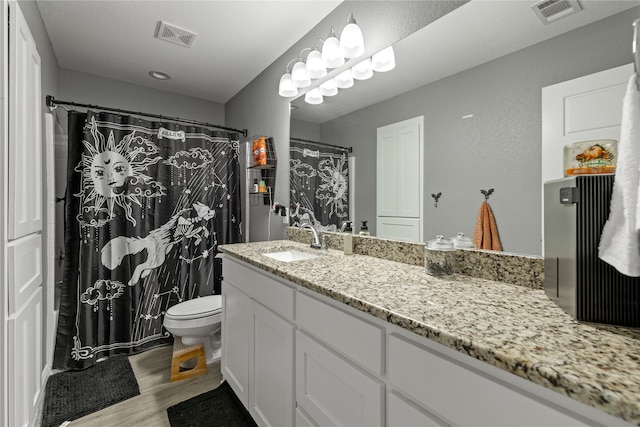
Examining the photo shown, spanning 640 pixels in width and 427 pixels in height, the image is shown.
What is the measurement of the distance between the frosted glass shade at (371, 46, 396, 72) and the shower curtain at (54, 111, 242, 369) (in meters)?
1.66

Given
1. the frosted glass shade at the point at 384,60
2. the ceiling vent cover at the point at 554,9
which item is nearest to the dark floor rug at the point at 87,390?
the frosted glass shade at the point at 384,60

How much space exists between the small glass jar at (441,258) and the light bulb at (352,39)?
116 cm

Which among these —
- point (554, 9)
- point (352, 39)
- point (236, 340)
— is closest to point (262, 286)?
point (236, 340)

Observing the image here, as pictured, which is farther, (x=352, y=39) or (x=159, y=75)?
(x=159, y=75)

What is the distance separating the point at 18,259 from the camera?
128 centimetres

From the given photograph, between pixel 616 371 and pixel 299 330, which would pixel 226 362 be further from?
pixel 616 371

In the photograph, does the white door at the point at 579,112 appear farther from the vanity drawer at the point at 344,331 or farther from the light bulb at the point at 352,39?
the light bulb at the point at 352,39

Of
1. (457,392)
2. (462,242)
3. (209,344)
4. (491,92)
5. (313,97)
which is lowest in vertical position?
(209,344)

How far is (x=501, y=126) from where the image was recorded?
43.2 inches

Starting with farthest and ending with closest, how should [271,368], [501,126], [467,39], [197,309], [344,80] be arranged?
[197,309], [344,80], [271,368], [467,39], [501,126]

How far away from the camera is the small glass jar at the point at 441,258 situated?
1.15 metres

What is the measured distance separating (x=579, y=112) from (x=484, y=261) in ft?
1.87

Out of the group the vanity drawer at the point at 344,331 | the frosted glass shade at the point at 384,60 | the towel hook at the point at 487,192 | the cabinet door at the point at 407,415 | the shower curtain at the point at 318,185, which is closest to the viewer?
the cabinet door at the point at 407,415

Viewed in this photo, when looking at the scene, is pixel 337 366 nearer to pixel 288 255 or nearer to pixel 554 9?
pixel 288 255
